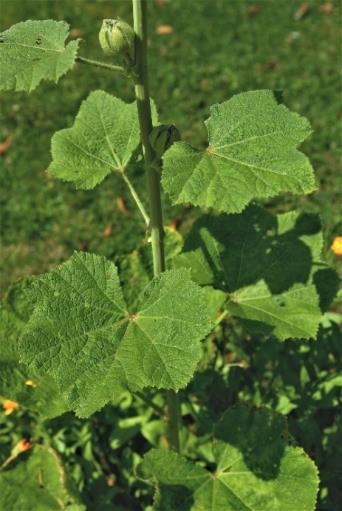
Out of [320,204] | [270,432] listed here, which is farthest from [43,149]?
[270,432]

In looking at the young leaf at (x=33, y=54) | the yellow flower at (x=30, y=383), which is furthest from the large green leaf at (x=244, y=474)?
the young leaf at (x=33, y=54)

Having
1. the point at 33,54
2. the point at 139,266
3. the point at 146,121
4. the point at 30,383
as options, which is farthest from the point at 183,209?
the point at 33,54

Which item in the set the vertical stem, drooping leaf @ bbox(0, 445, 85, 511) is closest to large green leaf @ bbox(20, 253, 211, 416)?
the vertical stem

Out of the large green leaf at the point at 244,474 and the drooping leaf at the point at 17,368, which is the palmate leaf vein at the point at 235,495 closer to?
the large green leaf at the point at 244,474

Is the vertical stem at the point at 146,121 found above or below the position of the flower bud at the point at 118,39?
below

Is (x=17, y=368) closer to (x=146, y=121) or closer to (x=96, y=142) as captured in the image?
(x=96, y=142)

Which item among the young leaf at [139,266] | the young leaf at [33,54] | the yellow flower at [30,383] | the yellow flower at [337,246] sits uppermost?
the young leaf at [33,54]

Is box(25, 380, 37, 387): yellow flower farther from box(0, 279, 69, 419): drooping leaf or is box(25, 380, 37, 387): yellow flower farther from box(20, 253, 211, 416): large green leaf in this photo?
box(20, 253, 211, 416): large green leaf

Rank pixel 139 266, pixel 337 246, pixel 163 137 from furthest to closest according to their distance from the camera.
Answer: pixel 337 246 < pixel 139 266 < pixel 163 137
